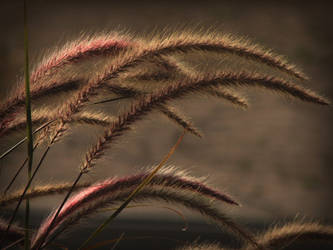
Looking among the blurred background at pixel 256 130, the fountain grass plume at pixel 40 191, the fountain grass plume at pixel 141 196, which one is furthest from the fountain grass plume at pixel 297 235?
the blurred background at pixel 256 130

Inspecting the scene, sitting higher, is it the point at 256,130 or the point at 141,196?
the point at 256,130

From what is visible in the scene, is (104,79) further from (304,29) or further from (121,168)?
(304,29)

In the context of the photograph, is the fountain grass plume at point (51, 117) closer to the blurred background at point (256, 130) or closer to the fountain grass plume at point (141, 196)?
the fountain grass plume at point (141, 196)

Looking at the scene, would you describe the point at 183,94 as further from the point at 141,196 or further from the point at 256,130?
the point at 256,130

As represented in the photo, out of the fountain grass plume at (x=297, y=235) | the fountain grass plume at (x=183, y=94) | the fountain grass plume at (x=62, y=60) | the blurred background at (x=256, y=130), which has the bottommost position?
the fountain grass plume at (x=297, y=235)

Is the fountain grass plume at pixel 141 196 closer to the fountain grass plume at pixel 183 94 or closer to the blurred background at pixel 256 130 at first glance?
the fountain grass plume at pixel 183 94

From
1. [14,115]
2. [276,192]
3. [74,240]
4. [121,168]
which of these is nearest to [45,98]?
[14,115]

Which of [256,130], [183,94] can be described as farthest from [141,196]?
[256,130]

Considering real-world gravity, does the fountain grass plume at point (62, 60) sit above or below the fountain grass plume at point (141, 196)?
above

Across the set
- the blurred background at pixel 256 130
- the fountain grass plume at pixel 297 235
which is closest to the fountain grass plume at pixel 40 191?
the fountain grass plume at pixel 297 235

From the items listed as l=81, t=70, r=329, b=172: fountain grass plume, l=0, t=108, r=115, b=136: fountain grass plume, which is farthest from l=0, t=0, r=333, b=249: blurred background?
l=81, t=70, r=329, b=172: fountain grass plume

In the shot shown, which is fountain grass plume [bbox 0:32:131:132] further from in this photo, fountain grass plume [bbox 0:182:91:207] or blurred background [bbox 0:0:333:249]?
blurred background [bbox 0:0:333:249]

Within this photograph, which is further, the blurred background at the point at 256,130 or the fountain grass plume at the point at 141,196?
the blurred background at the point at 256,130
